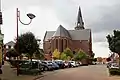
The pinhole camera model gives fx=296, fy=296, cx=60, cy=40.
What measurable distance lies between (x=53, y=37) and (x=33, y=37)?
11891 centimetres

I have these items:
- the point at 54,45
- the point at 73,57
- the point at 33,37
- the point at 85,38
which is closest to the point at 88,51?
the point at 85,38

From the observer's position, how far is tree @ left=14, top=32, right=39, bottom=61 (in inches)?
1772

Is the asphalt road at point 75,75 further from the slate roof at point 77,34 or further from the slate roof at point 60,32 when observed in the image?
the slate roof at point 77,34

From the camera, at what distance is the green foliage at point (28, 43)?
45000 millimetres

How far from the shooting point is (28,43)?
4528 cm

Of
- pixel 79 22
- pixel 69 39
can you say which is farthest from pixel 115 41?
pixel 79 22

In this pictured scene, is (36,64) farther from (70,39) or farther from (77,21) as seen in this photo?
(77,21)

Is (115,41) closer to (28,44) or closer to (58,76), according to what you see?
(58,76)

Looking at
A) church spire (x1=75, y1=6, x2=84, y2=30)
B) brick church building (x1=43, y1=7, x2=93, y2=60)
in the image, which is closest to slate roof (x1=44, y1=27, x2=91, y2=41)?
brick church building (x1=43, y1=7, x2=93, y2=60)

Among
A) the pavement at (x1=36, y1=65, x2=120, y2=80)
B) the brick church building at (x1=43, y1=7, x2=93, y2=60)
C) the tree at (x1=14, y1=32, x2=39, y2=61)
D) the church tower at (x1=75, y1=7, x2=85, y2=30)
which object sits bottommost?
the pavement at (x1=36, y1=65, x2=120, y2=80)

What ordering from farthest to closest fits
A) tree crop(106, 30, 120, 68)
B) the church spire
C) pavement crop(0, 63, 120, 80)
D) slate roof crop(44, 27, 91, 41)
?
the church spire, slate roof crop(44, 27, 91, 41), tree crop(106, 30, 120, 68), pavement crop(0, 63, 120, 80)

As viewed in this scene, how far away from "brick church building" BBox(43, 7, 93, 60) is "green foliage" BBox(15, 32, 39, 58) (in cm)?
11175

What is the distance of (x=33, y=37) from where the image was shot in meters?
47.2

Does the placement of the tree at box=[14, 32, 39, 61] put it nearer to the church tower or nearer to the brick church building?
the brick church building
